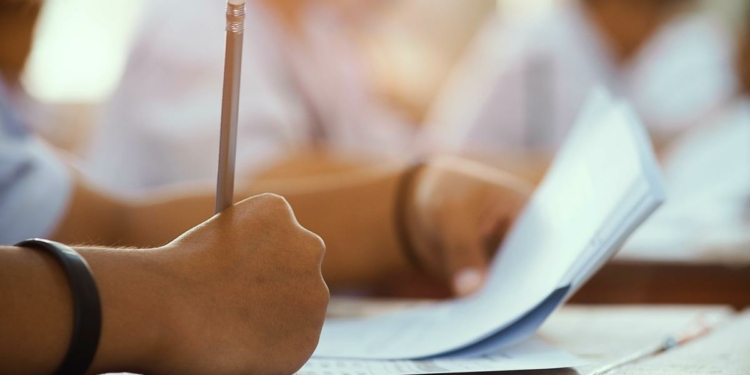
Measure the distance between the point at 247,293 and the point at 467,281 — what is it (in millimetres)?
261

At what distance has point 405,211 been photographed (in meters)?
0.58

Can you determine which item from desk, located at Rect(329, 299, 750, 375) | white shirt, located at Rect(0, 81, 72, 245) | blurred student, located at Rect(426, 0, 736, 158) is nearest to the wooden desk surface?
desk, located at Rect(329, 299, 750, 375)

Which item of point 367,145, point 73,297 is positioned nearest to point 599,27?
point 367,145

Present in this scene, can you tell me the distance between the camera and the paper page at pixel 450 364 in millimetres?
303

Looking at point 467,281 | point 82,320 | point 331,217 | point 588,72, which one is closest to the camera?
point 82,320

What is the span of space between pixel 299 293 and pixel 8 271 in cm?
10

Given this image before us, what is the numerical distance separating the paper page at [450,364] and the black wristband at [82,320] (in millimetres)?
97

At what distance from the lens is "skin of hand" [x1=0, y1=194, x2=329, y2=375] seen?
0.23m

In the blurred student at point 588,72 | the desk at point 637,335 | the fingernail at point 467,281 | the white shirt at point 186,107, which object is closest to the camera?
the desk at point 637,335

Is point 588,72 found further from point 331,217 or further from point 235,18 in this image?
point 235,18

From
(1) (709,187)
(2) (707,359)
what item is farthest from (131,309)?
(1) (709,187)

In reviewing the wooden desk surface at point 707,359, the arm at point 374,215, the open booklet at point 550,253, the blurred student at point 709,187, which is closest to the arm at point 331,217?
the arm at point 374,215

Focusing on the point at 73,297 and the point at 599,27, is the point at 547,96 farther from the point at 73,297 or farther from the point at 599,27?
the point at 73,297

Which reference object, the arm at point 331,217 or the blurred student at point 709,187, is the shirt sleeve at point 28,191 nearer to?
the arm at point 331,217
